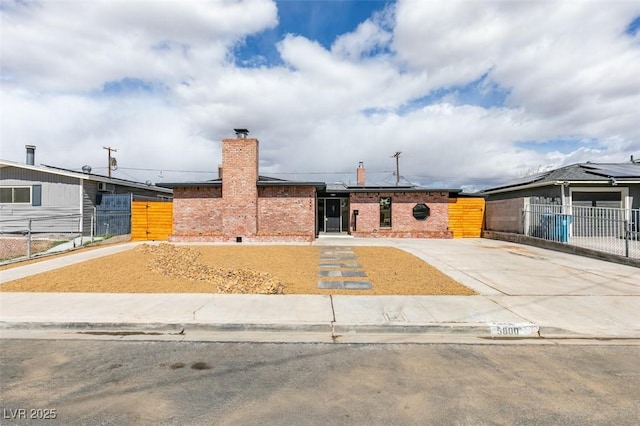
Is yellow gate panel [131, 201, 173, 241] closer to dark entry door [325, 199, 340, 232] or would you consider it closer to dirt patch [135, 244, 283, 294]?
dirt patch [135, 244, 283, 294]

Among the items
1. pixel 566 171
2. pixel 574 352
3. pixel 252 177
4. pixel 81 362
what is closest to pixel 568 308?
pixel 574 352

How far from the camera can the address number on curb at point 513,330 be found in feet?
17.5

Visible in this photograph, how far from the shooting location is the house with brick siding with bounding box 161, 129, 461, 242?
62.3ft

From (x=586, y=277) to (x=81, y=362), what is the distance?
11.1 meters

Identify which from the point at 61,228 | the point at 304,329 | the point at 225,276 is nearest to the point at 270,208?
the point at 225,276

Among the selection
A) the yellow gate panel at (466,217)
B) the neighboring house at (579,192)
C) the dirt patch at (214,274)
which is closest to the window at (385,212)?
the yellow gate panel at (466,217)

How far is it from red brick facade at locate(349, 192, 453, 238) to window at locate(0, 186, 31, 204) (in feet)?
64.2

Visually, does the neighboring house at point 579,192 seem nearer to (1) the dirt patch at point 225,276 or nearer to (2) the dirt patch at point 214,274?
(1) the dirt patch at point 225,276

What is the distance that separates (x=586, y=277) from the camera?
29.9ft

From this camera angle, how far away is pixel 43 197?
20359mm

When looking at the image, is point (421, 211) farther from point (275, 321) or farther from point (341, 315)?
point (275, 321)

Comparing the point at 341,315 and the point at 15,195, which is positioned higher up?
the point at 15,195

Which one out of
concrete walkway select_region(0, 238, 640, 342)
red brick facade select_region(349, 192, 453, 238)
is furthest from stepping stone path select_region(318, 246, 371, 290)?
red brick facade select_region(349, 192, 453, 238)

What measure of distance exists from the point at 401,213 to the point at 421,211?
51.5 inches
